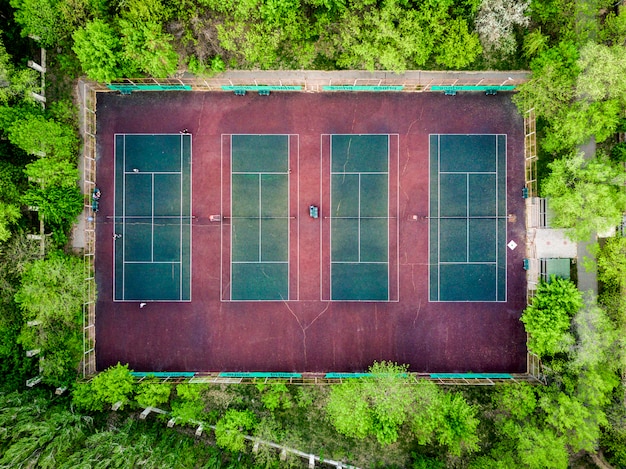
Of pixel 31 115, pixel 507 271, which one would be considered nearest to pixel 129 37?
pixel 31 115

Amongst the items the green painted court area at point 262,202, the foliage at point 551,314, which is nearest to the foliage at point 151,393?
the green painted court area at point 262,202

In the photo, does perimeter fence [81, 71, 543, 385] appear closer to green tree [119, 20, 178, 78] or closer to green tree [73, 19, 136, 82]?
green tree [73, 19, 136, 82]

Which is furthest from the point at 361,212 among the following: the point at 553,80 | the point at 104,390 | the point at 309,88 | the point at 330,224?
the point at 104,390

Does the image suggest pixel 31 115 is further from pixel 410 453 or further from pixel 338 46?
pixel 410 453

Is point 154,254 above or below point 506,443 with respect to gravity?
above

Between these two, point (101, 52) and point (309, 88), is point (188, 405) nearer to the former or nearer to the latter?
point (309, 88)

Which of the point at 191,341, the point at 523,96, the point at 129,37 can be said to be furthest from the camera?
the point at 191,341

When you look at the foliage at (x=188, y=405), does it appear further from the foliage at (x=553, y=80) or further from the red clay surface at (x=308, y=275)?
the foliage at (x=553, y=80)
